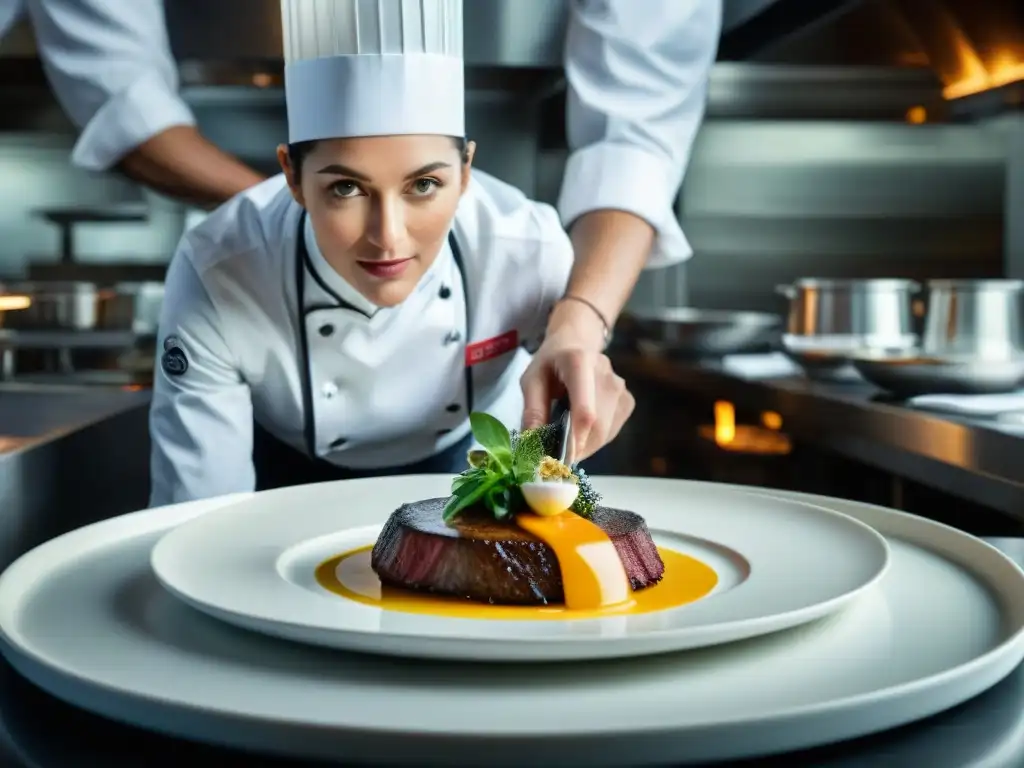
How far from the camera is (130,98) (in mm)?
1955

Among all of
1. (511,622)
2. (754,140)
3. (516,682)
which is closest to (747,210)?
(754,140)

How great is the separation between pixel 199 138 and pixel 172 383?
59 cm

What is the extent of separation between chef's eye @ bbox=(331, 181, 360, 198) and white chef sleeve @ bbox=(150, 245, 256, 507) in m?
0.45

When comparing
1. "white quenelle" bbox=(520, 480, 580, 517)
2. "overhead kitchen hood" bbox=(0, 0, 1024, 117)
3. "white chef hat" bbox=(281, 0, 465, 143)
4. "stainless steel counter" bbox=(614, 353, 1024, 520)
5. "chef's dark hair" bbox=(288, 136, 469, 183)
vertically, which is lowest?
"stainless steel counter" bbox=(614, 353, 1024, 520)

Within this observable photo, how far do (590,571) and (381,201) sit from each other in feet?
1.82

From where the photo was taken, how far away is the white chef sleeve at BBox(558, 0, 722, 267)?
1888mm

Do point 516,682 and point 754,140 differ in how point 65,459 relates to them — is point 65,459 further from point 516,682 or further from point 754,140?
point 754,140

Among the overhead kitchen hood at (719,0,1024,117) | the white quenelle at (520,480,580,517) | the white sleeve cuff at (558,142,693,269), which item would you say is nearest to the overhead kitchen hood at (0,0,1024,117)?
the overhead kitchen hood at (719,0,1024,117)

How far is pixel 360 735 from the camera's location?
1.45 feet

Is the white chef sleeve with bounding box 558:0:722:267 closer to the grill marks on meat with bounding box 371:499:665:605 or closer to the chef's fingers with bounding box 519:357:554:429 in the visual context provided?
the chef's fingers with bounding box 519:357:554:429

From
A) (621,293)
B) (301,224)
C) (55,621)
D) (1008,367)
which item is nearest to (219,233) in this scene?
(301,224)

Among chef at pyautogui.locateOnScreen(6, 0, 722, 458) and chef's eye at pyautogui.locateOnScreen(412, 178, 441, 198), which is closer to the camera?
chef's eye at pyautogui.locateOnScreen(412, 178, 441, 198)

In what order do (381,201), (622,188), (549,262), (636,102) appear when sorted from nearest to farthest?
(381,201)
(549,262)
(622,188)
(636,102)

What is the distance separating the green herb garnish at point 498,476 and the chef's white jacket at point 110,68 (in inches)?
51.0
